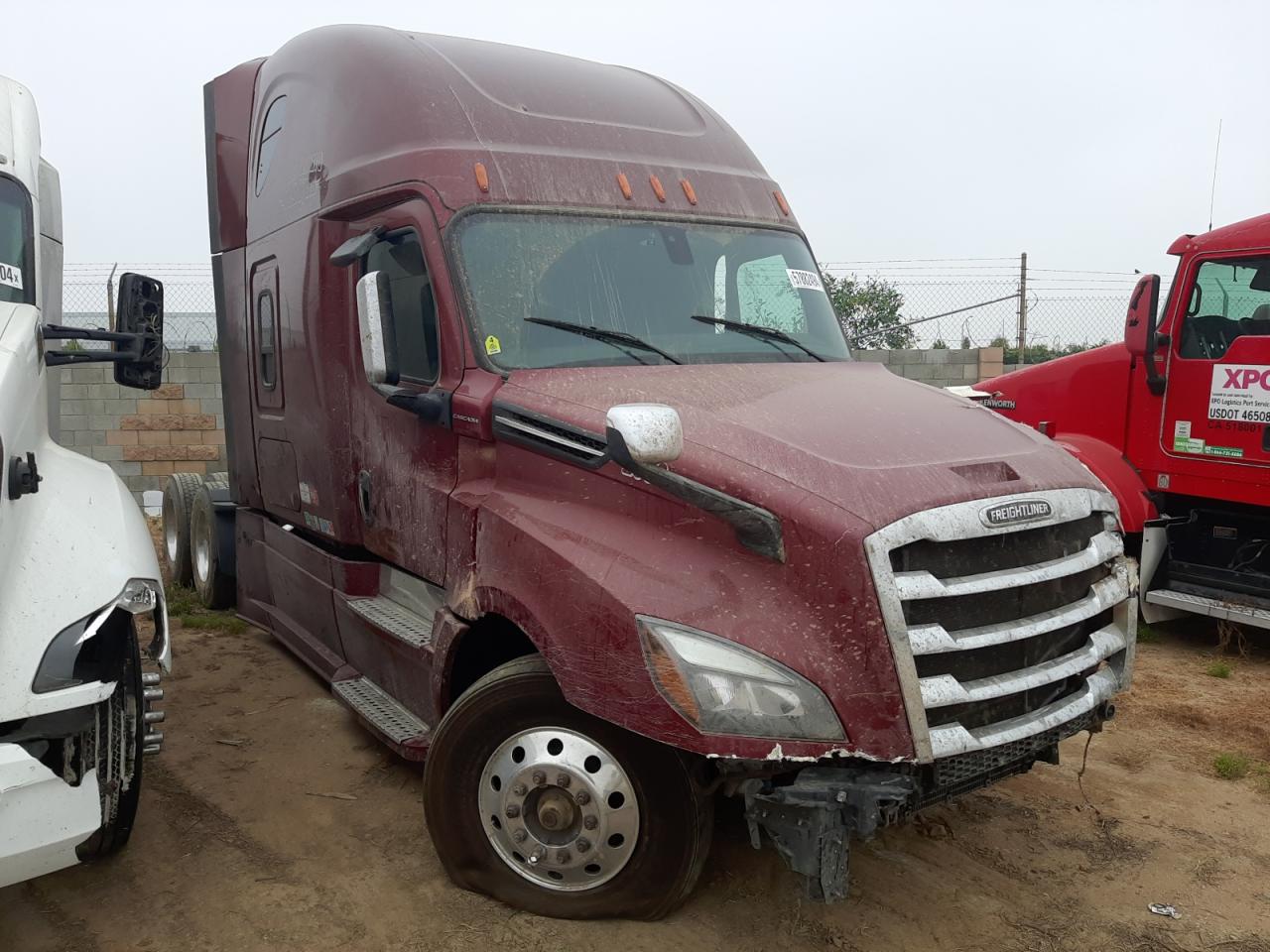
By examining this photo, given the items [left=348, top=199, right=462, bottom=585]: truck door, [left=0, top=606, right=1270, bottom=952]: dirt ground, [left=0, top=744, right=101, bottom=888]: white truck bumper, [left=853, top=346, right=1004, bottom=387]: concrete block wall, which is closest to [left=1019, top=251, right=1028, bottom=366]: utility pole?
[left=853, top=346, right=1004, bottom=387]: concrete block wall

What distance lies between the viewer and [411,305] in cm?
450

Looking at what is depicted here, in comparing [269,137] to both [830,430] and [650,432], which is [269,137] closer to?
[650,432]

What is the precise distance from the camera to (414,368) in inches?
176

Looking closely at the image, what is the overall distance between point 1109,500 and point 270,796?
3708 mm

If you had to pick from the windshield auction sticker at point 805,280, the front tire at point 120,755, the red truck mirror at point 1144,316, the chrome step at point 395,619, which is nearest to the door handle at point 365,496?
the chrome step at point 395,619

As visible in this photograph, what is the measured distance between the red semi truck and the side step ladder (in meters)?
4.88

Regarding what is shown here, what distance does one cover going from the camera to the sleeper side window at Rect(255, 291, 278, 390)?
240 inches

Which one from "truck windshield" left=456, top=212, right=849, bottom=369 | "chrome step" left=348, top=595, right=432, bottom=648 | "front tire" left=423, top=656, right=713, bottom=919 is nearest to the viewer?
"front tire" left=423, top=656, right=713, bottom=919

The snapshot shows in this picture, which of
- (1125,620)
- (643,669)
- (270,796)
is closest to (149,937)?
(270,796)

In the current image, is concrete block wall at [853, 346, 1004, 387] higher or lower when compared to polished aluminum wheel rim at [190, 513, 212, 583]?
higher

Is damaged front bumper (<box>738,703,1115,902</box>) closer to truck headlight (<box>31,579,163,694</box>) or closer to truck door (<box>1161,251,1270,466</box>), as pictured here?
truck headlight (<box>31,579,163,694</box>)

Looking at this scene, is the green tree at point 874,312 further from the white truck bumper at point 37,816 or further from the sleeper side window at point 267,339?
the white truck bumper at point 37,816

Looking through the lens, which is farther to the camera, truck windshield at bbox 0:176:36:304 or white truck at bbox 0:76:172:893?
truck windshield at bbox 0:176:36:304

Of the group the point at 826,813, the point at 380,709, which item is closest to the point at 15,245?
the point at 380,709
